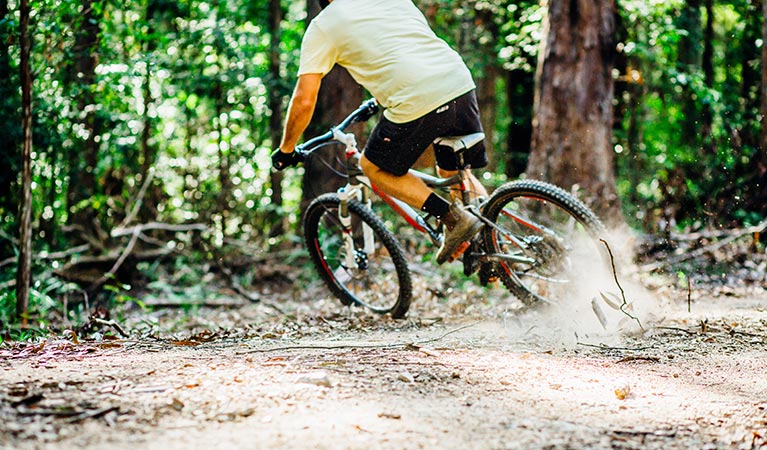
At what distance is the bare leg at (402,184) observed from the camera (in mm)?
4641

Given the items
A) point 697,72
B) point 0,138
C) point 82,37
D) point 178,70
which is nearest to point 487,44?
point 697,72

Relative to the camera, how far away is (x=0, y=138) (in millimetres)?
7348

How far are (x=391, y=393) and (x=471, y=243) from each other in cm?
205

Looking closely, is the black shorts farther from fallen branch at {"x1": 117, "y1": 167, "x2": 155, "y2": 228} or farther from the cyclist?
fallen branch at {"x1": 117, "y1": 167, "x2": 155, "y2": 228}

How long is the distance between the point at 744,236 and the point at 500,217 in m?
4.09

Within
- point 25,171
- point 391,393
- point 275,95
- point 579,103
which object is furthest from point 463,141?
point 275,95

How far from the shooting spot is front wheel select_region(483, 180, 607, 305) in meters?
4.30

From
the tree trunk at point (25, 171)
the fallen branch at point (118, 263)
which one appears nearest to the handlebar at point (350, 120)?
the tree trunk at point (25, 171)

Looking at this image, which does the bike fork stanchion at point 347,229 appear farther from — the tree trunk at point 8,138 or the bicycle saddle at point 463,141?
the tree trunk at point 8,138

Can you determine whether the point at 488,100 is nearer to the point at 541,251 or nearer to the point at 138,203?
the point at 138,203

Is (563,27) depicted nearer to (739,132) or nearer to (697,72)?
(697,72)

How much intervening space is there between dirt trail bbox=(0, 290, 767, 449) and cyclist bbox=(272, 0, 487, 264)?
1186 millimetres

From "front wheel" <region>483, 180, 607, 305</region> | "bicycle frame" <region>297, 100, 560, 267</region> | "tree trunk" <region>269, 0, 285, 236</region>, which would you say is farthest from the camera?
"tree trunk" <region>269, 0, 285, 236</region>

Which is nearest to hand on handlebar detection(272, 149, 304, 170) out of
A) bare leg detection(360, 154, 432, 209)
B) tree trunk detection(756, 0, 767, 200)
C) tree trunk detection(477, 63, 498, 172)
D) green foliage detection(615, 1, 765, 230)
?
bare leg detection(360, 154, 432, 209)
